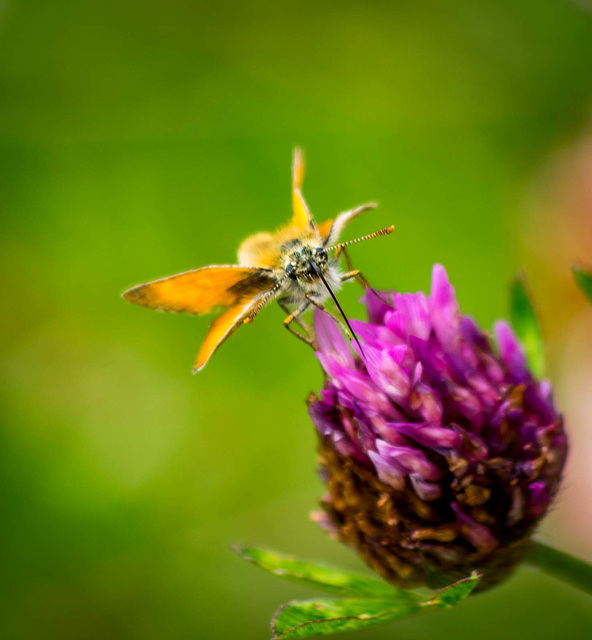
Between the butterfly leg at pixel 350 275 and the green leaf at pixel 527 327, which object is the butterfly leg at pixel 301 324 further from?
the green leaf at pixel 527 327

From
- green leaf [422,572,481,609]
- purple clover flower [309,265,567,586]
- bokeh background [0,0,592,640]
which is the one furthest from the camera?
bokeh background [0,0,592,640]

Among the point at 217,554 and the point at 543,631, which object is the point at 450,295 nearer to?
the point at 543,631

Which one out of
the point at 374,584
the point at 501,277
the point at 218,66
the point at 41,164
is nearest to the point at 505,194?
the point at 501,277

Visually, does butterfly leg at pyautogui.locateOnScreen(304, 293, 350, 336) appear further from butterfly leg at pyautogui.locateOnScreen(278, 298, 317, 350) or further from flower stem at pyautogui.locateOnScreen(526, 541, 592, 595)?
flower stem at pyautogui.locateOnScreen(526, 541, 592, 595)

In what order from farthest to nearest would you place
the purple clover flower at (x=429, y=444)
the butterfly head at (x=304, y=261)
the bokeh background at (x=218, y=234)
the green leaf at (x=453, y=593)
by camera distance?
the bokeh background at (x=218, y=234) → the butterfly head at (x=304, y=261) → the purple clover flower at (x=429, y=444) → the green leaf at (x=453, y=593)

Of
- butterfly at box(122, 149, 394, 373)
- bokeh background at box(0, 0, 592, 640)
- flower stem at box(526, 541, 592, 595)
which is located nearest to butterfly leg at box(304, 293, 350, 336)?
butterfly at box(122, 149, 394, 373)

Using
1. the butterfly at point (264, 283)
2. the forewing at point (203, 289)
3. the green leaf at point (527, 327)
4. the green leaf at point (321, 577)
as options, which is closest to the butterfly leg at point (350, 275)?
the butterfly at point (264, 283)
